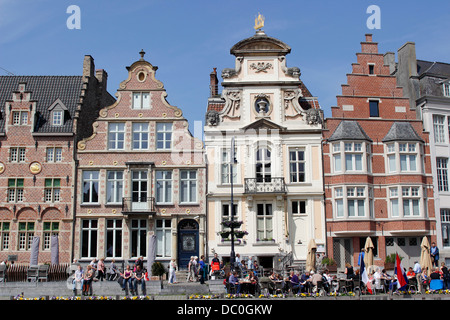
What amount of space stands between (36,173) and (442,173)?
23602mm

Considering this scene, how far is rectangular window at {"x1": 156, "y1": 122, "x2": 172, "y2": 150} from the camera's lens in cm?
3127

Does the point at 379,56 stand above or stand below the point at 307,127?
above

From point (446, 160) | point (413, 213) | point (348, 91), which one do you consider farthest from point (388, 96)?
point (413, 213)

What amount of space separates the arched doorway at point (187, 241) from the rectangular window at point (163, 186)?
164 cm

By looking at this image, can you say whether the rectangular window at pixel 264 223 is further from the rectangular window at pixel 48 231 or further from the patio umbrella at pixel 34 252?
the patio umbrella at pixel 34 252

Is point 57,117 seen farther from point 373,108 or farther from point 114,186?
point 373,108

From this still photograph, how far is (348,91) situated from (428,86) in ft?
16.3

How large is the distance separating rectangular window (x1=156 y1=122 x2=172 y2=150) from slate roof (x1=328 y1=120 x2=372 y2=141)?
9.31 m

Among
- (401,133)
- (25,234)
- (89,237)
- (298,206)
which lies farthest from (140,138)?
(401,133)

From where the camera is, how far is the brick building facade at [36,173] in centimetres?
3019

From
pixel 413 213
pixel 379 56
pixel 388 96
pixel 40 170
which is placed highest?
pixel 379 56

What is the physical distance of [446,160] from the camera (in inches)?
1261
